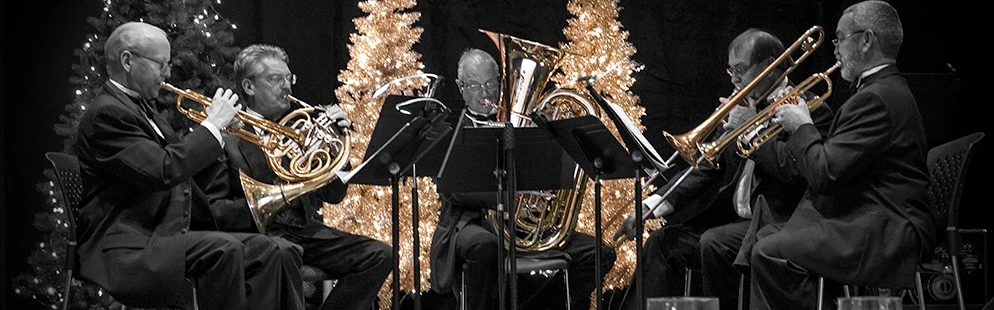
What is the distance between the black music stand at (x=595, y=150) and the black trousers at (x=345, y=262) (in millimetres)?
1337

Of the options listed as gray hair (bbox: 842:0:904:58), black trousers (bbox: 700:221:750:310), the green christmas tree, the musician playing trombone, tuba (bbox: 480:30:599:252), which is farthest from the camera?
the green christmas tree

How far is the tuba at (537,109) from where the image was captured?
16.0 feet

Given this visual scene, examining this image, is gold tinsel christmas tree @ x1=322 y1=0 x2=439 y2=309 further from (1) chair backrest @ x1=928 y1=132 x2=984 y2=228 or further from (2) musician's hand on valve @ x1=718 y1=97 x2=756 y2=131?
(1) chair backrest @ x1=928 y1=132 x2=984 y2=228

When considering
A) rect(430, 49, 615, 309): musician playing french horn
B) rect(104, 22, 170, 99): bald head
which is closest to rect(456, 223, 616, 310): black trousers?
rect(430, 49, 615, 309): musician playing french horn

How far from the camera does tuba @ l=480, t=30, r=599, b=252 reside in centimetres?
487

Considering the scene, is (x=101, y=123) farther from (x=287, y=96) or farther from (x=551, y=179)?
(x=551, y=179)

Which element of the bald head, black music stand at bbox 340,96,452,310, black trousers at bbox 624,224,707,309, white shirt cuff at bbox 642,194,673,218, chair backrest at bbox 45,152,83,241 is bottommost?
black trousers at bbox 624,224,707,309

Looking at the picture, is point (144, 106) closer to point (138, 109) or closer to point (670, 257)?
point (138, 109)

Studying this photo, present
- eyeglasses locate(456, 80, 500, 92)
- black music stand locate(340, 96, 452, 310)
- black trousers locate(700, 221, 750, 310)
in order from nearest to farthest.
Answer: black music stand locate(340, 96, 452, 310) → black trousers locate(700, 221, 750, 310) → eyeglasses locate(456, 80, 500, 92)

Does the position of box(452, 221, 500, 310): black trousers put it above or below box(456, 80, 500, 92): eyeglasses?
below

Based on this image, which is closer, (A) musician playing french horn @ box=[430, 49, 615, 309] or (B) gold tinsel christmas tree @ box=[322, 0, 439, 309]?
(A) musician playing french horn @ box=[430, 49, 615, 309]

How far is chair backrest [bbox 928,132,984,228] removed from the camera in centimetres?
490

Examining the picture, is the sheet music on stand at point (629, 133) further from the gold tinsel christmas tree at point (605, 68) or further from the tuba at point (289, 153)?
the gold tinsel christmas tree at point (605, 68)

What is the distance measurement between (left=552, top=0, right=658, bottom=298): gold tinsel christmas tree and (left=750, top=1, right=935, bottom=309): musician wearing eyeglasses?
8.93ft
